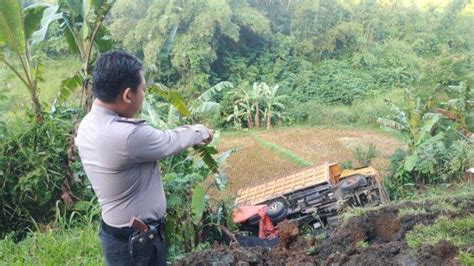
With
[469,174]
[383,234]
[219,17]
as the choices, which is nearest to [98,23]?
[383,234]

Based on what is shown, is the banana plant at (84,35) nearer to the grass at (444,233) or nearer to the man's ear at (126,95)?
the man's ear at (126,95)

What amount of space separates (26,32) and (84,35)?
667 mm

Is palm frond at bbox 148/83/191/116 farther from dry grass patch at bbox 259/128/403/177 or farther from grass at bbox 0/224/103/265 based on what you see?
dry grass patch at bbox 259/128/403/177

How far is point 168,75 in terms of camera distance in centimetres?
1869

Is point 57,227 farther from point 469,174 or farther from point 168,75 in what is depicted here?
point 168,75

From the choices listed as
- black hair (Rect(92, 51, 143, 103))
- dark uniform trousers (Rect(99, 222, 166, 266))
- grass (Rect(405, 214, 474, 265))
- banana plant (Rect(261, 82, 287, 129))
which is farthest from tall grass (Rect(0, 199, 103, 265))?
banana plant (Rect(261, 82, 287, 129))

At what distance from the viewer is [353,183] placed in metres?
6.92

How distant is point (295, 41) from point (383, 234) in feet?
57.1

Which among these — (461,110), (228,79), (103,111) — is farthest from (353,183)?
(228,79)

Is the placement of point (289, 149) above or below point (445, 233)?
below

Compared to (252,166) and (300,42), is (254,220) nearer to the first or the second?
(252,166)

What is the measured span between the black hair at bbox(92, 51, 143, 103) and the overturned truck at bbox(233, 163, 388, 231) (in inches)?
160

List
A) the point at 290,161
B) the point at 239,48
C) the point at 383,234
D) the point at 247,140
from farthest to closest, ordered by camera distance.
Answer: the point at 239,48 < the point at 247,140 < the point at 290,161 < the point at 383,234

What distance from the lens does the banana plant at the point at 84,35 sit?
549cm
